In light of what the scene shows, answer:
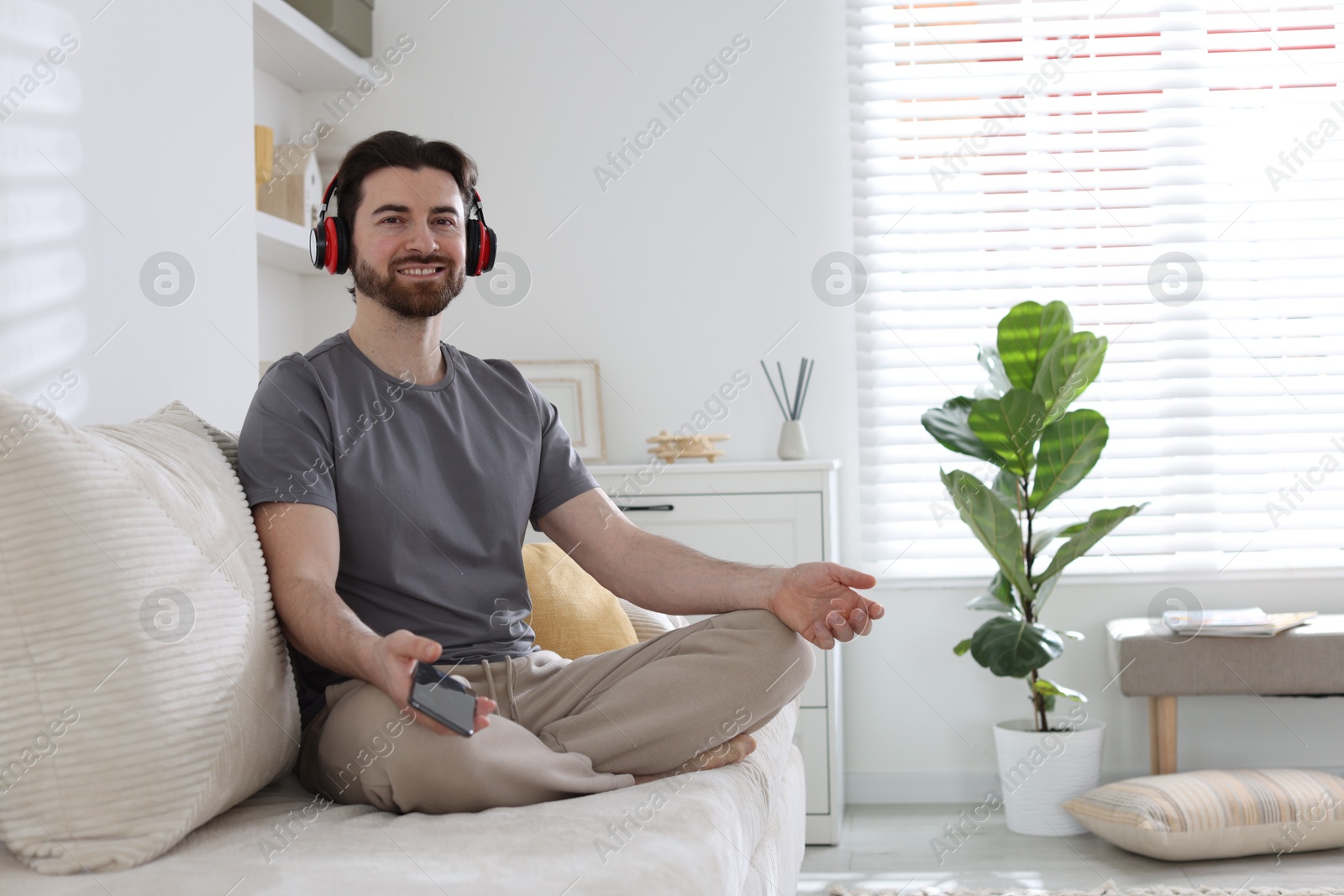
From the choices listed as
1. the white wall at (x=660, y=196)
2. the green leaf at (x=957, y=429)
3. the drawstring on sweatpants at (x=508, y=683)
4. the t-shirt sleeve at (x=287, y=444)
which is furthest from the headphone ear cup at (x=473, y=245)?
the white wall at (x=660, y=196)

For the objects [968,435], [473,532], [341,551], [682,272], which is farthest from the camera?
[682,272]

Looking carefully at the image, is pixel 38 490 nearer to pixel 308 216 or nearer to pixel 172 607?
pixel 172 607

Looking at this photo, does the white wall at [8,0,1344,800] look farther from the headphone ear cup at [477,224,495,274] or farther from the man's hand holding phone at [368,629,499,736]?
the man's hand holding phone at [368,629,499,736]

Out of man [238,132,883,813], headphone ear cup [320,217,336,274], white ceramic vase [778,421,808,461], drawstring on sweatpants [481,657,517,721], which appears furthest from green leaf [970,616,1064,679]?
headphone ear cup [320,217,336,274]

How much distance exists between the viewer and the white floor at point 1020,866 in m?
2.37

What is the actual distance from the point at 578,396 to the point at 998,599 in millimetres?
1320

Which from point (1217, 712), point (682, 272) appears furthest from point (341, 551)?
point (1217, 712)

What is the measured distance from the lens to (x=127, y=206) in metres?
1.63

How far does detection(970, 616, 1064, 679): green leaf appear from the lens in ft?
8.87

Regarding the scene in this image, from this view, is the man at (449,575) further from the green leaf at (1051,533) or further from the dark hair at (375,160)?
the green leaf at (1051,533)

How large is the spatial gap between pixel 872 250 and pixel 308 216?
1600 mm

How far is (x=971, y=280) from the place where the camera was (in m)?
3.20

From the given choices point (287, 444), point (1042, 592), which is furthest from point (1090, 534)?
point (287, 444)

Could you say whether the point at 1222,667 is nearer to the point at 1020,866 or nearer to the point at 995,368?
the point at 1020,866
